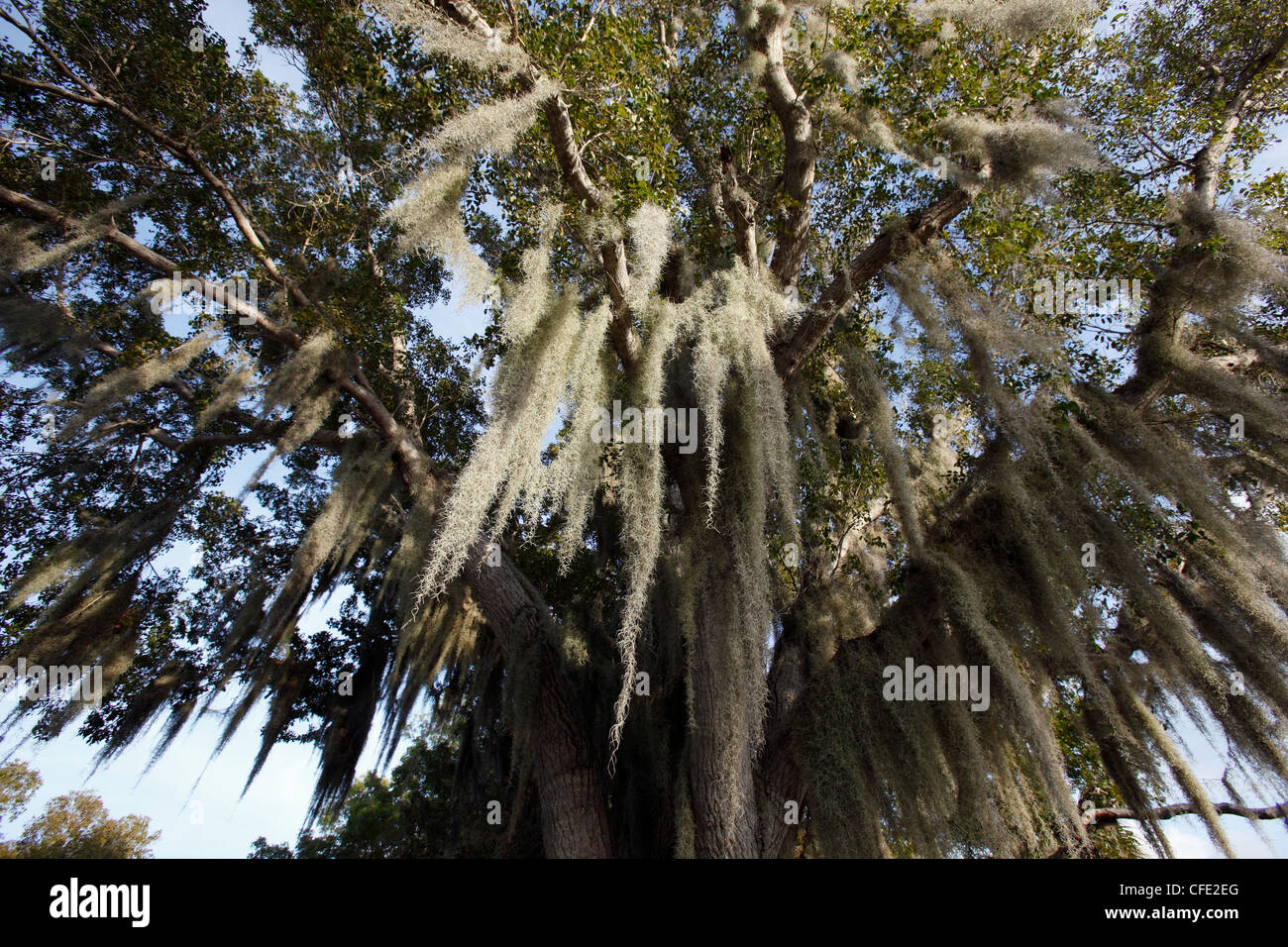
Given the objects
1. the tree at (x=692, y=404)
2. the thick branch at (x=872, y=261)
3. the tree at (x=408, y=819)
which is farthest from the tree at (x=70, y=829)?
the thick branch at (x=872, y=261)

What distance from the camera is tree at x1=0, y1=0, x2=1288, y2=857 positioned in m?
3.46

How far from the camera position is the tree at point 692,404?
3459mm

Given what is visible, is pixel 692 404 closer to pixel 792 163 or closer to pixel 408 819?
pixel 792 163

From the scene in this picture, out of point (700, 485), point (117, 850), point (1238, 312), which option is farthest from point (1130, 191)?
point (117, 850)

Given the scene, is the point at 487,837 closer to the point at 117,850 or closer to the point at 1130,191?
the point at 1130,191

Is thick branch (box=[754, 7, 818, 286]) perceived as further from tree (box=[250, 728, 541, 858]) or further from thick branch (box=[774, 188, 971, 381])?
tree (box=[250, 728, 541, 858])

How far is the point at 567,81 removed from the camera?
3.67 meters

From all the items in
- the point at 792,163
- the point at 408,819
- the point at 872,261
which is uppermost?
the point at 792,163

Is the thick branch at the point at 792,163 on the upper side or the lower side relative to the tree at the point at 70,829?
upper

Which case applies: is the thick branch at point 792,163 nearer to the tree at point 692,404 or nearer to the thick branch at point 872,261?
the tree at point 692,404

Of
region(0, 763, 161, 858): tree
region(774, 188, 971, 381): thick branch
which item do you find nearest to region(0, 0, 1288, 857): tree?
region(774, 188, 971, 381): thick branch

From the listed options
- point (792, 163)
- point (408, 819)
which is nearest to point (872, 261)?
point (792, 163)

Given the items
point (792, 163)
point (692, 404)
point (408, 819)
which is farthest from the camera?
point (408, 819)

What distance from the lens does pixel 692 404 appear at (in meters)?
4.05
